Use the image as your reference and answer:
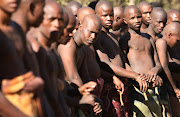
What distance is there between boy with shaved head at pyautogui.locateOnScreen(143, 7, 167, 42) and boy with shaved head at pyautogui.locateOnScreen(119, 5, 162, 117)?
0.77m

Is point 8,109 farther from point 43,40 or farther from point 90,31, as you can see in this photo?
point 90,31

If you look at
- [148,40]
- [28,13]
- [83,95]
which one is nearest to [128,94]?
[148,40]

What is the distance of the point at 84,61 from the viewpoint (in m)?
5.01

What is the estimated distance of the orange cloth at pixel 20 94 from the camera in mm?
2545

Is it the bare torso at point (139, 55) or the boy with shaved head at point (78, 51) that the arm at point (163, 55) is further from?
the boy with shaved head at point (78, 51)

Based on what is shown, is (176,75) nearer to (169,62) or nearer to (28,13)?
(169,62)

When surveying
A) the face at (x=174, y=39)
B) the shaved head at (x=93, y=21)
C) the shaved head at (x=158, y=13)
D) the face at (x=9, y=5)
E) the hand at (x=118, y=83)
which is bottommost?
the hand at (x=118, y=83)

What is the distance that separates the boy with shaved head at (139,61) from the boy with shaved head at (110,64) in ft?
1.24

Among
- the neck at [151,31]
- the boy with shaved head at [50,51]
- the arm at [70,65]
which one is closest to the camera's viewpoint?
the boy with shaved head at [50,51]

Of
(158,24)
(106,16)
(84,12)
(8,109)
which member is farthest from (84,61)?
(158,24)

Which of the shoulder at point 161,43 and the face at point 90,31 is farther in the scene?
the shoulder at point 161,43

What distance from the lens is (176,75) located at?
7285mm

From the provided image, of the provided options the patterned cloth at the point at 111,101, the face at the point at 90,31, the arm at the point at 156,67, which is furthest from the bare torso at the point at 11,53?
the arm at the point at 156,67

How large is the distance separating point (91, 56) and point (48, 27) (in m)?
2.01
